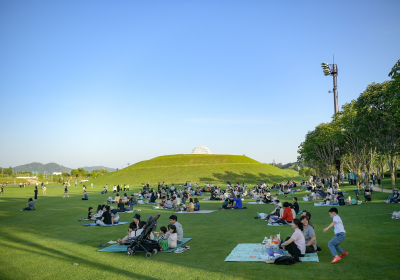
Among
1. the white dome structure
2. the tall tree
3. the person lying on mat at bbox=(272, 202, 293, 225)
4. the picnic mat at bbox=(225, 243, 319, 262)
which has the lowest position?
the picnic mat at bbox=(225, 243, 319, 262)

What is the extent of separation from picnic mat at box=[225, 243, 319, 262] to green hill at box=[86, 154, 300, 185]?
60420mm

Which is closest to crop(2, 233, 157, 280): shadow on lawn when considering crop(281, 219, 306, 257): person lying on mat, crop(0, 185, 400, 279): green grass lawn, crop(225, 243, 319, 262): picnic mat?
crop(0, 185, 400, 279): green grass lawn

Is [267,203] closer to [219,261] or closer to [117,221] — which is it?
[117,221]

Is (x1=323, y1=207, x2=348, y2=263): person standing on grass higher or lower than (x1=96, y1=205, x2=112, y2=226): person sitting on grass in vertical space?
higher

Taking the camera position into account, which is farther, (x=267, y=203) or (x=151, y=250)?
(x=267, y=203)

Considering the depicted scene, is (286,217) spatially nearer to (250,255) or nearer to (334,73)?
(250,255)

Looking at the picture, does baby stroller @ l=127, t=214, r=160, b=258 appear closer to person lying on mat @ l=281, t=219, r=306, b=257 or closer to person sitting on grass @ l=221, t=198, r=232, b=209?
person lying on mat @ l=281, t=219, r=306, b=257

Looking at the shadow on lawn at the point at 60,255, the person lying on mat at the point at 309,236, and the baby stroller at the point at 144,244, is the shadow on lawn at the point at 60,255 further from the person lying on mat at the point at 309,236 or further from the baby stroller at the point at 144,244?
the person lying on mat at the point at 309,236

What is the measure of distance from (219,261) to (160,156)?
10641cm

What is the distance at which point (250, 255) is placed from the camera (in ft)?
29.8

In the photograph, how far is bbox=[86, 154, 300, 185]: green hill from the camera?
77.4m

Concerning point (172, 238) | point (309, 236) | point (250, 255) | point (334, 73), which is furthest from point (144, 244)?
point (334, 73)

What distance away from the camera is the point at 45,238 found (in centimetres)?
1277

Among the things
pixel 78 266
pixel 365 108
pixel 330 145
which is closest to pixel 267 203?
pixel 365 108
